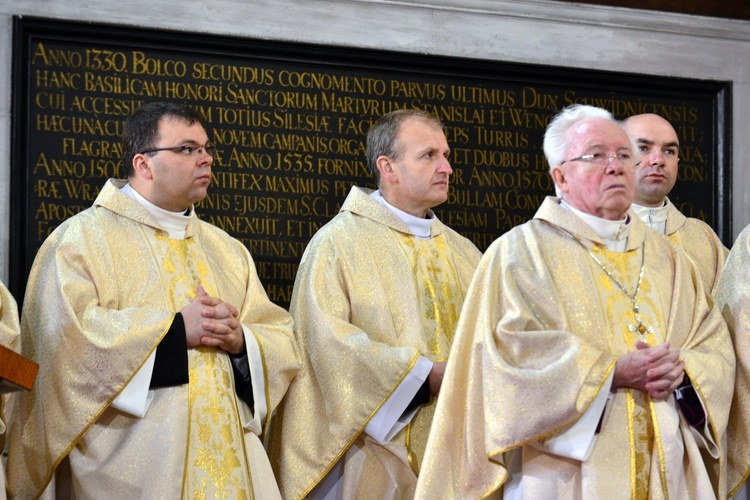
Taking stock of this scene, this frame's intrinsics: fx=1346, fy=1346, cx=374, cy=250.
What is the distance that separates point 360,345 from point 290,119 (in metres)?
2.02

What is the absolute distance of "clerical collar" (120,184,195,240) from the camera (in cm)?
643

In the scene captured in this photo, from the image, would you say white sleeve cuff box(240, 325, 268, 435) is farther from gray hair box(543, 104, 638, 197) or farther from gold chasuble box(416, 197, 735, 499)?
gray hair box(543, 104, 638, 197)

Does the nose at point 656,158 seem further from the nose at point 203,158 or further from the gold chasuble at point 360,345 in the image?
the nose at point 203,158

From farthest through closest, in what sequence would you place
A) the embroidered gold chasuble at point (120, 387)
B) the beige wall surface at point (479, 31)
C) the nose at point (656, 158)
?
the beige wall surface at point (479, 31) → the nose at point (656, 158) → the embroidered gold chasuble at point (120, 387)

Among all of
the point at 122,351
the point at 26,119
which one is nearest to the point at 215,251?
the point at 122,351

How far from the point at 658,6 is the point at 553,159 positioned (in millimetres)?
3175

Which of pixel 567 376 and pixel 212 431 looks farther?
pixel 212 431

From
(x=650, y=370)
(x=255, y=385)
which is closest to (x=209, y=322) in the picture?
(x=255, y=385)

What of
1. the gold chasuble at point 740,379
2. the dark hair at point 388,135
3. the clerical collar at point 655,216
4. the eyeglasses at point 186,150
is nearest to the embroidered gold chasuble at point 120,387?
the eyeglasses at point 186,150

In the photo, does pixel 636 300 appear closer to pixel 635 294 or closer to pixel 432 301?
pixel 635 294

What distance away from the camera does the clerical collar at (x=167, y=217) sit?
6434 millimetres

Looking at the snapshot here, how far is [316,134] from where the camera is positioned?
791 cm

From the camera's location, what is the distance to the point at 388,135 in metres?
7.19

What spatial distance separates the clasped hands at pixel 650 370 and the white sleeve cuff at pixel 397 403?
1226 millimetres
